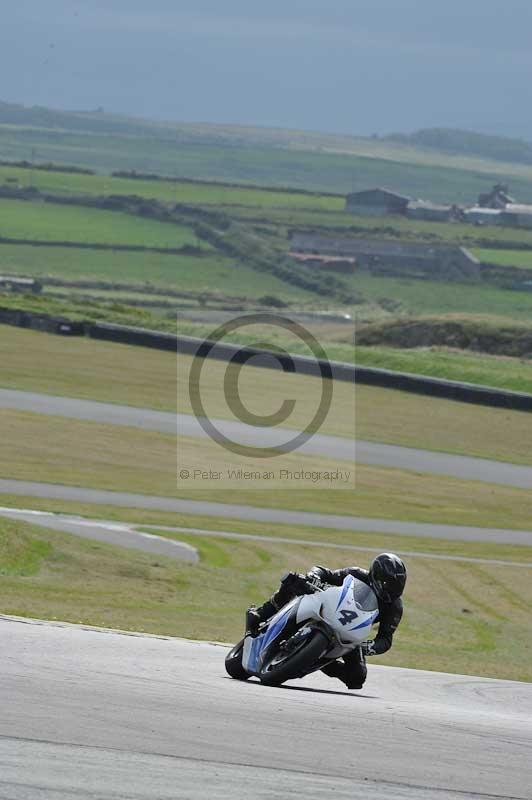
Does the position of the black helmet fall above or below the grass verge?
above

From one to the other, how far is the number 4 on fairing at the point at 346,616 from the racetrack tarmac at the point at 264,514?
19877 mm

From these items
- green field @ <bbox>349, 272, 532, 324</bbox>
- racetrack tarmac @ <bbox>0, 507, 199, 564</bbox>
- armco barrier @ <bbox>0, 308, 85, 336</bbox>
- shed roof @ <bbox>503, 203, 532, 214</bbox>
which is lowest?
green field @ <bbox>349, 272, 532, 324</bbox>

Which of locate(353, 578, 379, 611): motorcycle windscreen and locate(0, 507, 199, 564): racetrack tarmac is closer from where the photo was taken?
locate(353, 578, 379, 611): motorcycle windscreen

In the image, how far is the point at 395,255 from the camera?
130m

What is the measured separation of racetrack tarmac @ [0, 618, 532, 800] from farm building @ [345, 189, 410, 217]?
542 feet

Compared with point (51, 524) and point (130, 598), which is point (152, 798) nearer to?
point (130, 598)

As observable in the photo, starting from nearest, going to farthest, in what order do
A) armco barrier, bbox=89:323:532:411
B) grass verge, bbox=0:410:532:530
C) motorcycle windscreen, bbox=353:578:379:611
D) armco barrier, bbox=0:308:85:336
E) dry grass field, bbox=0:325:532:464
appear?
1. motorcycle windscreen, bbox=353:578:379:611
2. grass verge, bbox=0:410:532:530
3. dry grass field, bbox=0:325:532:464
4. armco barrier, bbox=89:323:532:411
5. armco barrier, bbox=0:308:85:336

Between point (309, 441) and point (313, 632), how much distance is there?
29979 millimetres

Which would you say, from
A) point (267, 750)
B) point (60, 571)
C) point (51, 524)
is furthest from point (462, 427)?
point (267, 750)

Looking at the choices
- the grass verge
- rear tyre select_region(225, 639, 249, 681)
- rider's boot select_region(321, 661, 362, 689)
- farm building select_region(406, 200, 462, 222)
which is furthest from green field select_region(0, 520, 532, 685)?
farm building select_region(406, 200, 462, 222)

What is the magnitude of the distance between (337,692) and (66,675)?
2404 mm

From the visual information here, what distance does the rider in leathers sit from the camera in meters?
10.7

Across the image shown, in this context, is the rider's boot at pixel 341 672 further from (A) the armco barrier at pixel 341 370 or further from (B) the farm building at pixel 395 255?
(B) the farm building at pixel 395 255

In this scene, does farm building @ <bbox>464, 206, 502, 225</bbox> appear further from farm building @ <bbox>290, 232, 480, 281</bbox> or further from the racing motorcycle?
the racing motorcycle
